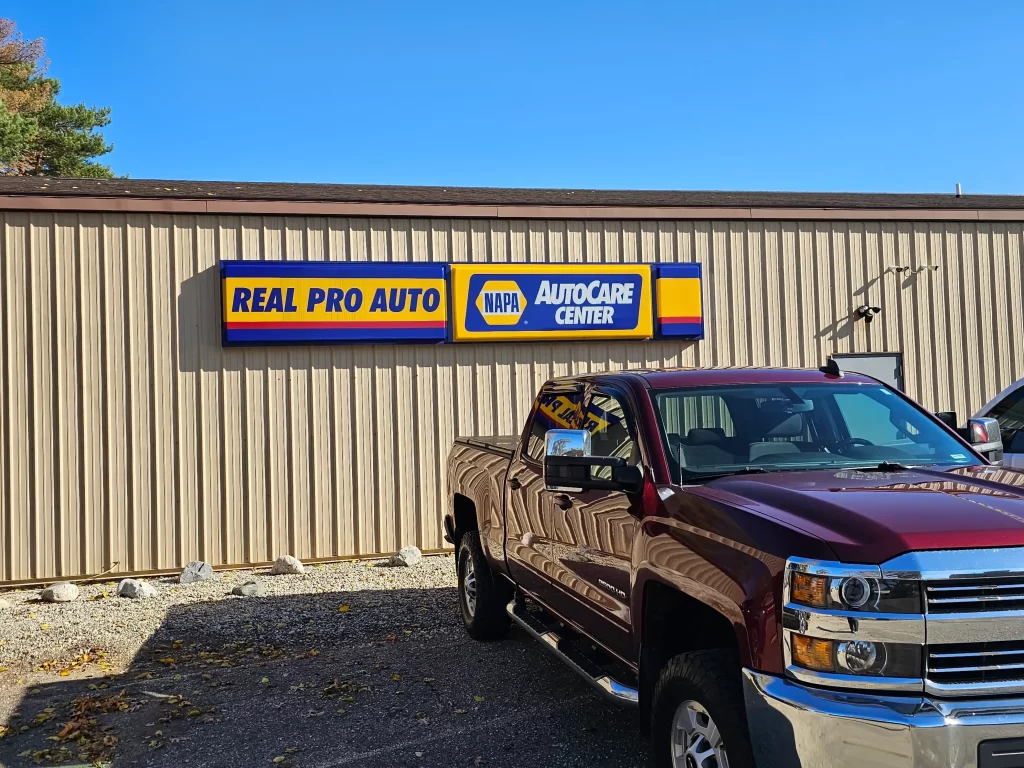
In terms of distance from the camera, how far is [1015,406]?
22.4 ft

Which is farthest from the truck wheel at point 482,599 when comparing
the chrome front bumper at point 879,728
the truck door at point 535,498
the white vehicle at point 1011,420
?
the chrome front bumper at point 879,728

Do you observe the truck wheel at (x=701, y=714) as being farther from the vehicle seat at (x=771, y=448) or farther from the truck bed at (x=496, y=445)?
the truck bed at (x=496, y=445)

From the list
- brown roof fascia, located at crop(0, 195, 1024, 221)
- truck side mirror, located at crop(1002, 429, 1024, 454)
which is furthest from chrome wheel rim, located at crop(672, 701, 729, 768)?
brown roof fascia, located at crop(0, 195, 1024, 221)

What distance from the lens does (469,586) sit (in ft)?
23.2

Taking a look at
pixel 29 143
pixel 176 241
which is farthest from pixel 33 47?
pixel 176 241

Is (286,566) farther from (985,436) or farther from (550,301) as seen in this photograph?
(985,436)

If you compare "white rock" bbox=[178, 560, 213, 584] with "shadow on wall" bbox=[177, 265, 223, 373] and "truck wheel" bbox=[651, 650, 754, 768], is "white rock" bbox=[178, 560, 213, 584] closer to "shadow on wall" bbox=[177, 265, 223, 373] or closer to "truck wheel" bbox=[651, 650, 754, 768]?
"shadow on wall" bbox=[177, 265, 223, 373]

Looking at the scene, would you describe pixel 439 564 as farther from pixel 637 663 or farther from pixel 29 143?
pixel 29 143

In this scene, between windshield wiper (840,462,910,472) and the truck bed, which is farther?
the truck bed

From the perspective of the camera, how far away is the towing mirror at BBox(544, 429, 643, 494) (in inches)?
160

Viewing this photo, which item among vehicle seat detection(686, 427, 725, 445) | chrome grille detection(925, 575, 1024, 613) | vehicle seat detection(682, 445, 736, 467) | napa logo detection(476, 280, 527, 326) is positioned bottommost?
chrome grille detection(925, 575, 1024, 613)

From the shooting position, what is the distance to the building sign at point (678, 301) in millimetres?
11383

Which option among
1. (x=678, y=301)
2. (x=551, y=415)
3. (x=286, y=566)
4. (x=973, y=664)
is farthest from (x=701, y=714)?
(x=678, y=301)

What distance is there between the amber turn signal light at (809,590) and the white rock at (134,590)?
302 inches
